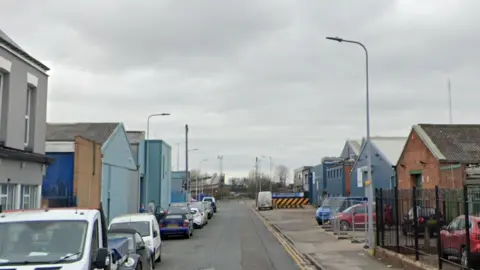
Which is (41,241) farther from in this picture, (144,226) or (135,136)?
(135,136)

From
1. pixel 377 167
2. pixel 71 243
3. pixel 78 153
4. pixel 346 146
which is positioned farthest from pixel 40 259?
pixel 346 146

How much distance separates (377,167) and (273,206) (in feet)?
98.7

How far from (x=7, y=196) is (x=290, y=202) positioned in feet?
200

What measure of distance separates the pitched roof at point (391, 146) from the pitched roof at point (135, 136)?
→ 2092cm

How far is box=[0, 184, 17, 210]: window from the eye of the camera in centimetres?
1687

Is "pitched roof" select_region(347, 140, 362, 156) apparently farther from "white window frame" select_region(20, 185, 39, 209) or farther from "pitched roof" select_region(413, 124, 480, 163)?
"white window frame" select_region(20, 185, 39, 209)

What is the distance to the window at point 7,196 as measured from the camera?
664 inches

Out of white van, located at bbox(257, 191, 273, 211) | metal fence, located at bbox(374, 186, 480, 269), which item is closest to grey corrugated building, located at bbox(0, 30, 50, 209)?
metal fence, located at bbox(374, 186, 480, 269)

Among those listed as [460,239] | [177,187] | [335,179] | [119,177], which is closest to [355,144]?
[335,179]

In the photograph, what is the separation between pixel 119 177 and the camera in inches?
1460

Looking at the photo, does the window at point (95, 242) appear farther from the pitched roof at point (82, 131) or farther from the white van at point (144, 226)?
the pitched roof at point (82, 131)

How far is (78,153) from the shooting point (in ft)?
88.4

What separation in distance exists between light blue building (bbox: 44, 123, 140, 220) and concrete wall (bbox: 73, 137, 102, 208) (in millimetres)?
1140

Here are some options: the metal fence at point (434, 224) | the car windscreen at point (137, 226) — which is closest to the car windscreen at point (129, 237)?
the car windscreen at point (137, 226)
